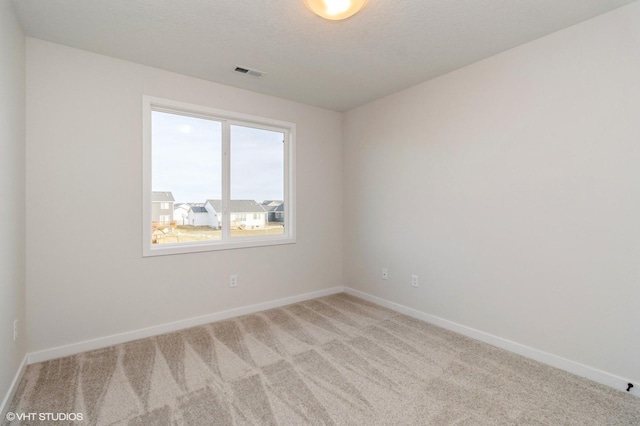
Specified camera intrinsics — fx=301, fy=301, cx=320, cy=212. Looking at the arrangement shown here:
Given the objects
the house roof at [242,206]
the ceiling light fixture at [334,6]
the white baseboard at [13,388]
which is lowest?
the white baseboard at [13,388]

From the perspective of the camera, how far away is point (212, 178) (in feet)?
11.1

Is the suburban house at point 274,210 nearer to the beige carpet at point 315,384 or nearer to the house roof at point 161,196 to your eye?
the house roof at point 161,196

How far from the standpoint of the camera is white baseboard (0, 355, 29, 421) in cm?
178

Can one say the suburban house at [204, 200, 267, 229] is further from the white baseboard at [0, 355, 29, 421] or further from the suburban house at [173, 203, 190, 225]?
the white baseboard at [0, 355, 29, 421]

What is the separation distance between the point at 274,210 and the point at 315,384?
2.25 metres

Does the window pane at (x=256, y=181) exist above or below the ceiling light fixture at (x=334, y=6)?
below

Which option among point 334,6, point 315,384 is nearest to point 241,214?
point 315,384

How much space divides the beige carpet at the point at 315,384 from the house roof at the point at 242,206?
137 centimetres

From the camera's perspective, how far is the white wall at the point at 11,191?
1.82m

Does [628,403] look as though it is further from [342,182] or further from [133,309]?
[133,309]

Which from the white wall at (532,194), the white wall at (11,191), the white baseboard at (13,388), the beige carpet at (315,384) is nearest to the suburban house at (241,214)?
the beige carpet at (315,384)

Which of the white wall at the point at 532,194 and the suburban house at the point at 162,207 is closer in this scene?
the white wall at the point at 532,194

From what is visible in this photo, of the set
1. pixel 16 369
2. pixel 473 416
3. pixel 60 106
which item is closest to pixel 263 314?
pixel 16 369

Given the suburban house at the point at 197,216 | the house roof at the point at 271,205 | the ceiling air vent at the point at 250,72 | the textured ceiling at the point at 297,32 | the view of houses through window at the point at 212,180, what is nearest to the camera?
the textured ceiling at the point at 297,32
